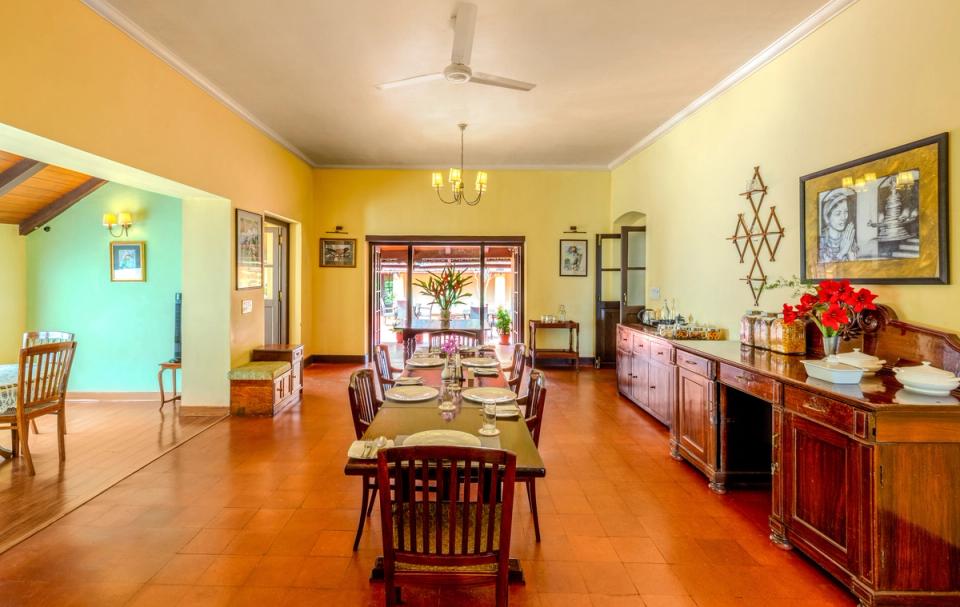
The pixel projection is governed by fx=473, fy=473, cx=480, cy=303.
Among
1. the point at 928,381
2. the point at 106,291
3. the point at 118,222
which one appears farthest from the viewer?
the point at 106,291

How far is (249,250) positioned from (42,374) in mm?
2281

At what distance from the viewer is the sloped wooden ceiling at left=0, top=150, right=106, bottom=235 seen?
14.8 feet

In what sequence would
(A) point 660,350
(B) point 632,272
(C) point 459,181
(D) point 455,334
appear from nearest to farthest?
1. (A) point 660,350
2. (D) point 455,334
3. (C) point 459,181
4. (B) point 632,272

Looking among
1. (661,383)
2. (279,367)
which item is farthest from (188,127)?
(661,383)

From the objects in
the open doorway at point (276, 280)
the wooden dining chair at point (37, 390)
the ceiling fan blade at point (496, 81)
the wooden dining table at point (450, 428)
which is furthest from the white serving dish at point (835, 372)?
the open doorway at point (276, 280)

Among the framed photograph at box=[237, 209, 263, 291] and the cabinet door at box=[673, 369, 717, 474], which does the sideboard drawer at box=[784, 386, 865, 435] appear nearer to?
the cabinet door at box=[673, 369, 717, 474]

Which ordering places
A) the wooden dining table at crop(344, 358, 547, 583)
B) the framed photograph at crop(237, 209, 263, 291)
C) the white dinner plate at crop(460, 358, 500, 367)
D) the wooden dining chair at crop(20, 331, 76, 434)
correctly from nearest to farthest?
the wooden dining table at crop(344, 358, 547, 583), the white dinner plate at crop(460, 358, 500, 367), the wooden dining chair at crop(20, 331, 76, 434), the framed photograph at crop(237, 209, 263, 291)

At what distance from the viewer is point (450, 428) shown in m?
2.23

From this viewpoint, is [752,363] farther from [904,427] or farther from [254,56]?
[254,56]

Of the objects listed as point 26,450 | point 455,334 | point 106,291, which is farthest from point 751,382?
point 106,291

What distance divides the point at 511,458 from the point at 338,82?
4208 mm

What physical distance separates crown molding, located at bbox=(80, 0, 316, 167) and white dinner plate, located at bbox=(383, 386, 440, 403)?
3.28 metres

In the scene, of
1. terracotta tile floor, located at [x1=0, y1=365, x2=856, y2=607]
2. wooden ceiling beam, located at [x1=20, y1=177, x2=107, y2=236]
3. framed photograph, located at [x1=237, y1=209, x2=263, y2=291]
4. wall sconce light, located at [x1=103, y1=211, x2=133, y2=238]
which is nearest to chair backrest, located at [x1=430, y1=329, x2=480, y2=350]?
terracotta tile floor, located at [x1=0, y1=365, x2=856, y2=607]

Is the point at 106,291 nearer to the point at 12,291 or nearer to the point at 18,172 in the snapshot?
the point at 12,291
